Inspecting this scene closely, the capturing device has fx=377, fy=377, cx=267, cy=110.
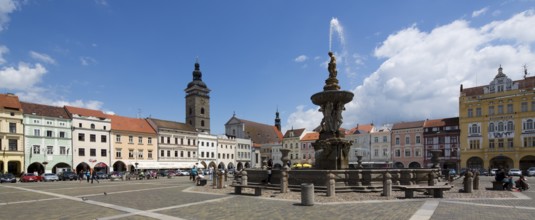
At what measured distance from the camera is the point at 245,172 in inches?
873

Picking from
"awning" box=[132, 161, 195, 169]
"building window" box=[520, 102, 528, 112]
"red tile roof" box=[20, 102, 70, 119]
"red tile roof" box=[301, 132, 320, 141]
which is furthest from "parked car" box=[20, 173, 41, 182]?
"building window" box=[520, 102, 528, 112]

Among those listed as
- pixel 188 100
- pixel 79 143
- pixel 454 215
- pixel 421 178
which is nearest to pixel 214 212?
pixel 454 215

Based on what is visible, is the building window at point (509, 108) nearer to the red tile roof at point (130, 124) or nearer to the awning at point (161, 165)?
the awning at point (161, 165)

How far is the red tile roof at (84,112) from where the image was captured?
5628 cm

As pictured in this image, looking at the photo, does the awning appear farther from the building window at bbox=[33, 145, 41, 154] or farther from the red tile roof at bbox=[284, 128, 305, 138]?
the red tile roof at bbox=[284, 128, 305, 138]

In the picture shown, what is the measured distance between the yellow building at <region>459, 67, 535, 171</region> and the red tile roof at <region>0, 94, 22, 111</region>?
64461 mm

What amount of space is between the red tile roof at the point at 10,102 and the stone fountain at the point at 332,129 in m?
43.8

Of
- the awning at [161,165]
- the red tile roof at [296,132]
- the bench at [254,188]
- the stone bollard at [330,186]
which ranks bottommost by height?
the awning at [161,165]

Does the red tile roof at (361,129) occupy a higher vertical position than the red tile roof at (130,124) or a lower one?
lower

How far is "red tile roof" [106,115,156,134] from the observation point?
201ft

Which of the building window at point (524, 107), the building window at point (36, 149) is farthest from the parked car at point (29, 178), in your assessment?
the building window at point (524, 107)

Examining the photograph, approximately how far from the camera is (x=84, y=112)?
2287 inches

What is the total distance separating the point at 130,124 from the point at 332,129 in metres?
50.3

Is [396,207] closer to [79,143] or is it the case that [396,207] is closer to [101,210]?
[101,210]
